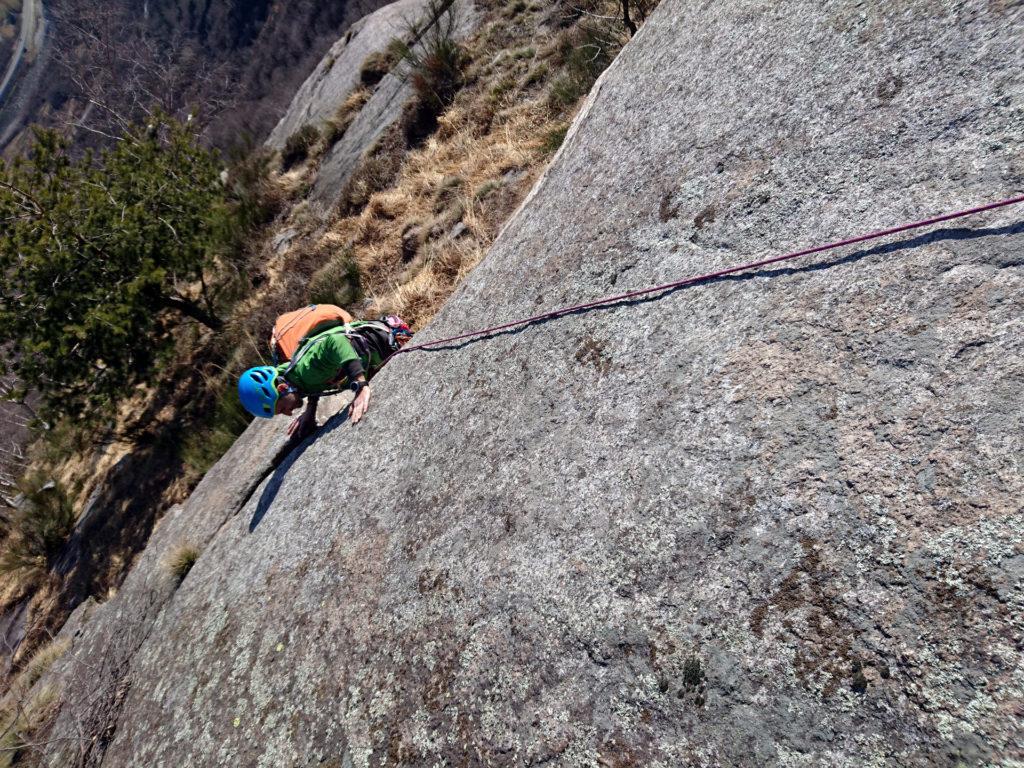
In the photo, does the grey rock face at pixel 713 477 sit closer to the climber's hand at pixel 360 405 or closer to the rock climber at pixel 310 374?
the climber's hand at pixel 360 405

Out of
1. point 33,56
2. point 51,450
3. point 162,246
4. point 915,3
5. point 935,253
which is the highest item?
point 33,56

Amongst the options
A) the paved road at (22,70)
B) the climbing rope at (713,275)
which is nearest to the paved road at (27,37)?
the paved road at (22,70)

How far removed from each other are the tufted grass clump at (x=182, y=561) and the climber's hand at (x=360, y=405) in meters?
1.71

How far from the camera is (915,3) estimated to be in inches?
89.0

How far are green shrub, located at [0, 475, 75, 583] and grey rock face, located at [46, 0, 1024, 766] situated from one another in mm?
7840

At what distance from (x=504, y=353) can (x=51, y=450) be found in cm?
1222

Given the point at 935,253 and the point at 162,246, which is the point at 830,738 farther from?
the point at 162,246

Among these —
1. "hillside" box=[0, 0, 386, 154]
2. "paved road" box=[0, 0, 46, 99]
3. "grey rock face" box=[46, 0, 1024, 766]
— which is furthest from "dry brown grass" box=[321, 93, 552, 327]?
"paved road" box=[0, 0, 46, 99]

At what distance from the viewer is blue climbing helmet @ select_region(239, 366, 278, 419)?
14.9ft

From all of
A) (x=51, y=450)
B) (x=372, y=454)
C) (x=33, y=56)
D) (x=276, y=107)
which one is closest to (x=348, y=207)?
(x=372, y=454)

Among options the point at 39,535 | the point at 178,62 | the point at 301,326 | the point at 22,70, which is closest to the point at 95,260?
the point at 301,326

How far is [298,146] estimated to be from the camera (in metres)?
11.7

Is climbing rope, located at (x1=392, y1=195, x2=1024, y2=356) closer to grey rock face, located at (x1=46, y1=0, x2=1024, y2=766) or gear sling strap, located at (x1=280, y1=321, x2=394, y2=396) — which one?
grey rock face, located at (x1=46, y1=0, x2=1024, y2=766)

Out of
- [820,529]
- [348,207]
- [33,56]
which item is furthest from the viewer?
[33,56]
